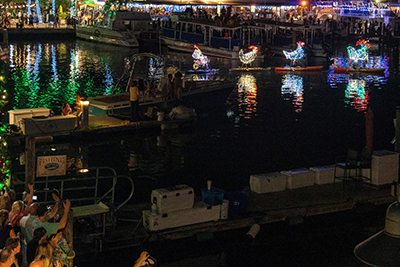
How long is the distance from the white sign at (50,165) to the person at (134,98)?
1168 centimetres

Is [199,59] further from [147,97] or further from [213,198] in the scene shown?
[213,198]

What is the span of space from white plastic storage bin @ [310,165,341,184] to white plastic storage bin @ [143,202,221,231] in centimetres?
367

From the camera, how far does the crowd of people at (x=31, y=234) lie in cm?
963

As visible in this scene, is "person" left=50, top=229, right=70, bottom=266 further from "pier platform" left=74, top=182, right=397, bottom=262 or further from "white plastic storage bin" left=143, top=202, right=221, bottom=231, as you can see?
"white plastic storage bin" left=143, top=202, right=221, bottom=231

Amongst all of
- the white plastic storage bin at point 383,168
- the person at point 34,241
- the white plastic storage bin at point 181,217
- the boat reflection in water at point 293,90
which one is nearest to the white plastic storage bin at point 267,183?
the white plastic storage bin at point 181,217

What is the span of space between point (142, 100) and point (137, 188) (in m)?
8.79

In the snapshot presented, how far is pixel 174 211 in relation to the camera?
43.0 ft

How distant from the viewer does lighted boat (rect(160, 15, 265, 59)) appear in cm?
5047

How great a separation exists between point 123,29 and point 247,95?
99.5 ft

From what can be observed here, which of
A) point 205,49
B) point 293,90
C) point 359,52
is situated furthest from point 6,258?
point 205,49

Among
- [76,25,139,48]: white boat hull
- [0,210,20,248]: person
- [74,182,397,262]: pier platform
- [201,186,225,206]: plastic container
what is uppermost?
[76,25,139,48]: white boat hull

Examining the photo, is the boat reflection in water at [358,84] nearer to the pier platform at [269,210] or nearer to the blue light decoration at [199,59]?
the blue light decoration at [199,59]

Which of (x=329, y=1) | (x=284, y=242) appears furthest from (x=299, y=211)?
(x=329, y=1)

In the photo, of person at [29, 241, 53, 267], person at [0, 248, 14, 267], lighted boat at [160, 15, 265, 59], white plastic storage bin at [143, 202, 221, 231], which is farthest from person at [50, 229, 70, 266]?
lighted boat at [160, 15, 265, 59]
